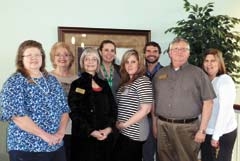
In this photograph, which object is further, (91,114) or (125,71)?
(125,71)

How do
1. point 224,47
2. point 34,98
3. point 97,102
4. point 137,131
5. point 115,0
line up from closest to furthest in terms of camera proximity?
point 34,98, point 97,102, point 137,131, point 224,47, point 115,0

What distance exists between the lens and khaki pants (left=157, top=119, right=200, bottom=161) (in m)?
3.25

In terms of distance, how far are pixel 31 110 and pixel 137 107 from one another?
104 cm

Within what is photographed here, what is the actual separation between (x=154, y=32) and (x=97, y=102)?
2405mm

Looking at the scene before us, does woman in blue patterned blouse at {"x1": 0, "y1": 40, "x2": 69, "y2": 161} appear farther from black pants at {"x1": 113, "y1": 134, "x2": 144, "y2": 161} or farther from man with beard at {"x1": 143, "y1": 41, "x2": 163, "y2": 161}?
man with beard at {"x1": 143, "y1": 41, "x2": 163, "y2": 161}

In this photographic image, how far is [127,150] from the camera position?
3156 millimetres

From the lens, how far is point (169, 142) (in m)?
3.33

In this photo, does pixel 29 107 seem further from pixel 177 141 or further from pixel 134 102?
pixel 177 141

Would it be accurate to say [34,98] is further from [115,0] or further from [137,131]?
[115,0]

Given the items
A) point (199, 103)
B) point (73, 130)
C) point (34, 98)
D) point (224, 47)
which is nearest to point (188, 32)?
point (224, 47)

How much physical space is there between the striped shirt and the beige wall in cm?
161

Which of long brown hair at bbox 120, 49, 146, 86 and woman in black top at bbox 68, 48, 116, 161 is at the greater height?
long brown hair at bbox 120, 49, 146, 86

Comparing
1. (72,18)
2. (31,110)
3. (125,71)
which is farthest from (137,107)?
(72,18)

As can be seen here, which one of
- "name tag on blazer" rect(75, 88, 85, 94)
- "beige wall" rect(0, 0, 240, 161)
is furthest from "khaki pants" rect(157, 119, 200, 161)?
"beige wall" rect(0, 0, 240, 161)
